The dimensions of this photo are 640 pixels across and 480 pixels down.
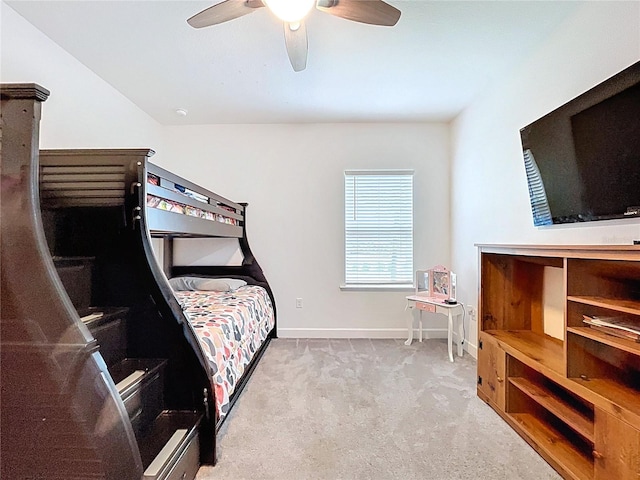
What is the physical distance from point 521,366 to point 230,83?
121 inches

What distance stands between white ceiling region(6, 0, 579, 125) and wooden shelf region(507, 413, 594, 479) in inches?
94.2

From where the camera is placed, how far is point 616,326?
4.90ft

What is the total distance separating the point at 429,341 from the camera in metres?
3.94

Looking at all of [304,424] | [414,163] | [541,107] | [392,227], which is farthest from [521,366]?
[414,163]

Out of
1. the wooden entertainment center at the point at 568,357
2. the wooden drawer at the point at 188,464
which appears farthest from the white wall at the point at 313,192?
the wooden drawer at the point at 188,464

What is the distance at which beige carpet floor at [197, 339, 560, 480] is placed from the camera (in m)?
1.72

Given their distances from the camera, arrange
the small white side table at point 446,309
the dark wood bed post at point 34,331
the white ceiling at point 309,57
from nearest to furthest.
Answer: the dark wood bed post at point 34,331
the white ceiling at point 309,57
the small white side table at point 446,309

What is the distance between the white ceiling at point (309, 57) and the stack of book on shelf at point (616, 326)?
1.75 meters

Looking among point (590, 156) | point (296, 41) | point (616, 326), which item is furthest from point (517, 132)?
point (296, 41)

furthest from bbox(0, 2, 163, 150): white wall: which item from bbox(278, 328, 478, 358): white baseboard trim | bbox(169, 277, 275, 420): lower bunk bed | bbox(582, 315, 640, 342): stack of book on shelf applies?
bbox(582, 315, 640, 342): stack of book on shelf

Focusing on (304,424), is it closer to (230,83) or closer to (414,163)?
(230,83)

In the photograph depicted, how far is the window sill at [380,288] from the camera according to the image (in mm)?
4094

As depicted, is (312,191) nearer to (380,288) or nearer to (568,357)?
(380,288)

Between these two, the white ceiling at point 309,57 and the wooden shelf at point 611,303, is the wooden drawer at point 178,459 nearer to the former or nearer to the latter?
the wooden shelf at point 611,303
